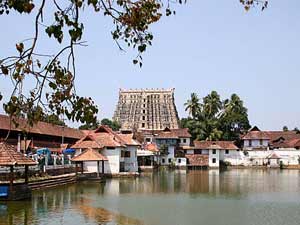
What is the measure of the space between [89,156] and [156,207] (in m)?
17.5

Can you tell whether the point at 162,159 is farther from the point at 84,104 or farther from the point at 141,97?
the point at 84,104

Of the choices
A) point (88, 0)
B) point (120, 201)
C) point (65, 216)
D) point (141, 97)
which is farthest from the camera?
point (141, 97)

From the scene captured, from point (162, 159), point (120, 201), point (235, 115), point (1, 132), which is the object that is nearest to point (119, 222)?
point (120, 201)

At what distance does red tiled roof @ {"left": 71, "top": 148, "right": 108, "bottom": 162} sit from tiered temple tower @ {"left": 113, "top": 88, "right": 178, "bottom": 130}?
179 feet

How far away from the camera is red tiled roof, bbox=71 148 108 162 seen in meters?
38.2

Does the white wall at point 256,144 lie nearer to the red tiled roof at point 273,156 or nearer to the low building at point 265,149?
the low building at point 265,149

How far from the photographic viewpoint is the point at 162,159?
63719 millimetres

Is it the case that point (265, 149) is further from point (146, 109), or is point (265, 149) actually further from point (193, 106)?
point (146, 109)

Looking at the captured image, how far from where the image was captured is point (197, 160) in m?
64.0

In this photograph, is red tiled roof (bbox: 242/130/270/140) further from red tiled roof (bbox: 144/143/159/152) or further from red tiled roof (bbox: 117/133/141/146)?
red tiled roof (bbox: 117/133/141/146)

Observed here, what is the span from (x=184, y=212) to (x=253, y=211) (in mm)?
3279

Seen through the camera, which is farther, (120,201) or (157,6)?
(120,201)

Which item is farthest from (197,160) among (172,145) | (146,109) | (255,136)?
(146,109)

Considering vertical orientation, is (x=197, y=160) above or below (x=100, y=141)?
below
